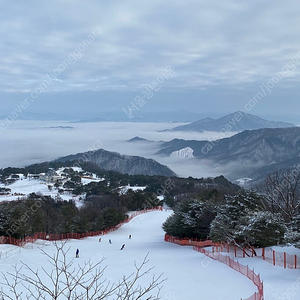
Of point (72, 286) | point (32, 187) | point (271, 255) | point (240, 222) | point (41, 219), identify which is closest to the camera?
point (72, 286)

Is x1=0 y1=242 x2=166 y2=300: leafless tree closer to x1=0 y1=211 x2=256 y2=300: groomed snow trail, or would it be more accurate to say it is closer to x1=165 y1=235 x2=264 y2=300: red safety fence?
x1=0 y1=211 x2=256 y2=300: groomed snow trail

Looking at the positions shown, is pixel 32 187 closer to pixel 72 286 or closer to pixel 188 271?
pixel 188 271

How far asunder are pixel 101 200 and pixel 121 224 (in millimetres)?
17071

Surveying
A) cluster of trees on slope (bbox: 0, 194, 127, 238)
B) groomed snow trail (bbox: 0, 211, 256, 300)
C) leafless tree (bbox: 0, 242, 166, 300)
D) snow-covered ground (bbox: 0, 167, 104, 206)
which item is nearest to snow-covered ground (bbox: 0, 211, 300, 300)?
groomed snow trail (bbox: 0, 211, 256, 300)

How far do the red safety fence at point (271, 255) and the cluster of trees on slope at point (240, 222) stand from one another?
1.53 ft

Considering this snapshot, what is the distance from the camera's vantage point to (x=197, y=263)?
17297 millimetres

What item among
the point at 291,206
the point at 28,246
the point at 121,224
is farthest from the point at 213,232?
the point at 121,224

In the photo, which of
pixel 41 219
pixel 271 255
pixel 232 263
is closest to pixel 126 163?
pixel 41 219

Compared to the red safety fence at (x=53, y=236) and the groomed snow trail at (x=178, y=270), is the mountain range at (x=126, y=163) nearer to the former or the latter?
the red safety fence at (x=53, y=236)

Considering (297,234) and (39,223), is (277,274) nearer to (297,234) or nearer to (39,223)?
(297,234)

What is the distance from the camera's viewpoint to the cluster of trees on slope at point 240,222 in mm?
17609

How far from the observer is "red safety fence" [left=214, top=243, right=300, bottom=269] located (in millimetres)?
14840

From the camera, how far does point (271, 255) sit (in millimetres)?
16484

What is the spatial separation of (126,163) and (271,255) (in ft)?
450
